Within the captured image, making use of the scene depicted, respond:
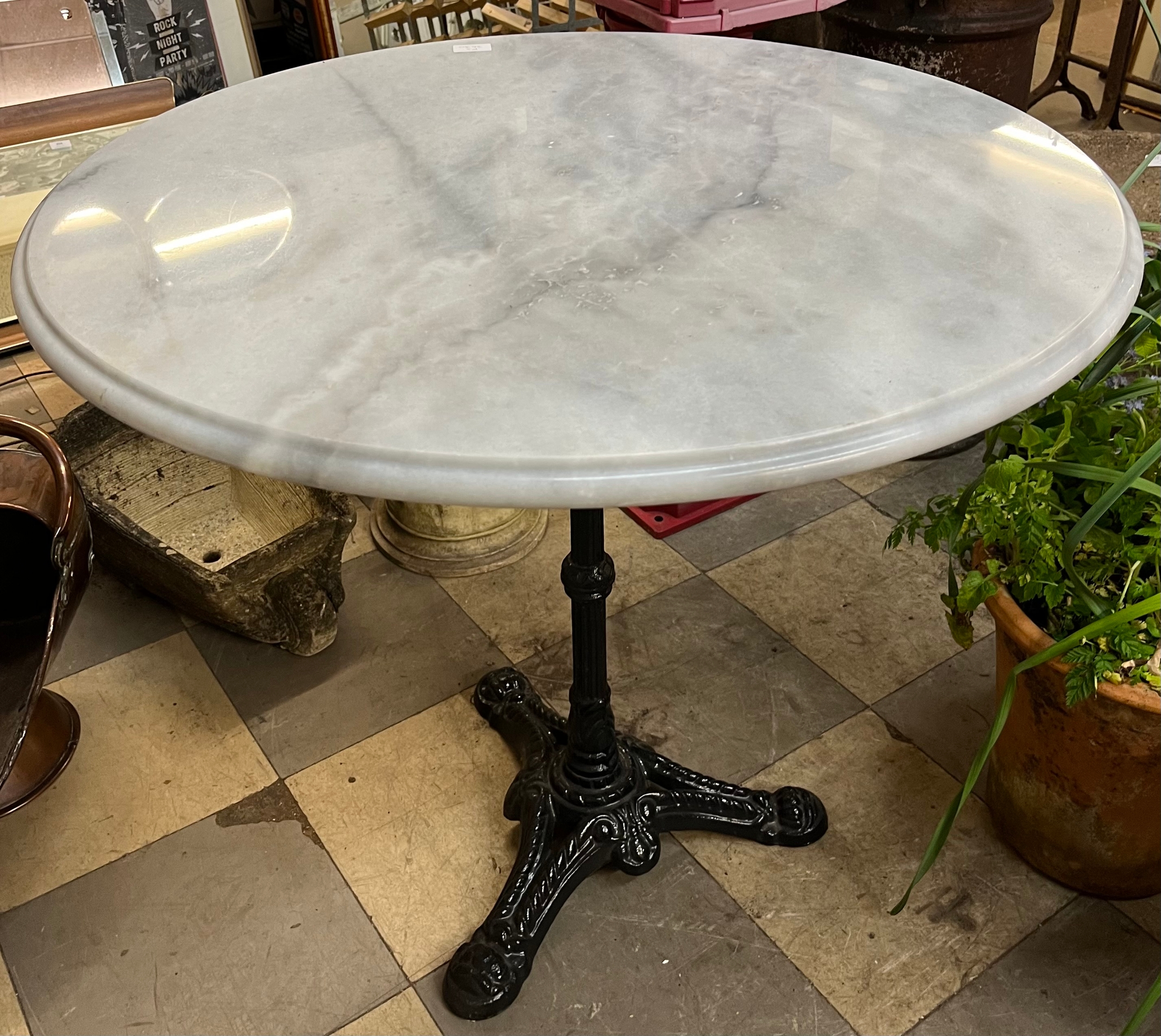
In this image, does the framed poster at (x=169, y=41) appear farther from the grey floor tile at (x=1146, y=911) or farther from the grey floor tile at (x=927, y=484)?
the grey floor tile at (x=1146, y=911)

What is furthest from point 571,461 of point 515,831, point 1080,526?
point 515,831

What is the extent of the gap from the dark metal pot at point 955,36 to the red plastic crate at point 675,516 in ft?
3.29

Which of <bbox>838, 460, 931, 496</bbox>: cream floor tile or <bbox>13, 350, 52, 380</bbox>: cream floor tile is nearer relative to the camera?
<bbox>838, 460, 931, 496</bbox>: cream floor tile

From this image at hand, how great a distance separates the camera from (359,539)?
2270mm

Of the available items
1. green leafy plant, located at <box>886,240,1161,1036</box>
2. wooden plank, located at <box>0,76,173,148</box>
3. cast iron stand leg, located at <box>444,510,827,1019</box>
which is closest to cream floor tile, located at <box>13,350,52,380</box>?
wooden plank, located at <box>0,76,173,148</box>

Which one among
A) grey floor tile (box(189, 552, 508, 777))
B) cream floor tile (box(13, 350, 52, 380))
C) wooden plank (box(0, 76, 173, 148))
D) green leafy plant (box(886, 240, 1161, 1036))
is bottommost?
grey floor tile (box(189, 552, 508, 777))

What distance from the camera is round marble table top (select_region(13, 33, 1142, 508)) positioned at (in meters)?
0.85

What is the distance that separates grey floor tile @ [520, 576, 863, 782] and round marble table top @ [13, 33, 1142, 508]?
36.6 inches

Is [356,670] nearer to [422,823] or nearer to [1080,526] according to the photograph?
[422,823]

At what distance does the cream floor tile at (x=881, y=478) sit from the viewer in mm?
2348

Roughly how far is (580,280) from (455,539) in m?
1.19

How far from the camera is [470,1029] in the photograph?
144cm

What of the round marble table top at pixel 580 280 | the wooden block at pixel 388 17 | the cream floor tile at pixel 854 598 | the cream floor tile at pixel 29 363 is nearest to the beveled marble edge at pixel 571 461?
the round marble table top at pixel 580 280

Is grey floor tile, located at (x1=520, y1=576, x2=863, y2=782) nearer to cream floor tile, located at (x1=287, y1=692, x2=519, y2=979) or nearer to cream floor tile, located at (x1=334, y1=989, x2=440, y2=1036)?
cream floor tile, located at (x1=287, y1=692, x2=519, y2=979)
